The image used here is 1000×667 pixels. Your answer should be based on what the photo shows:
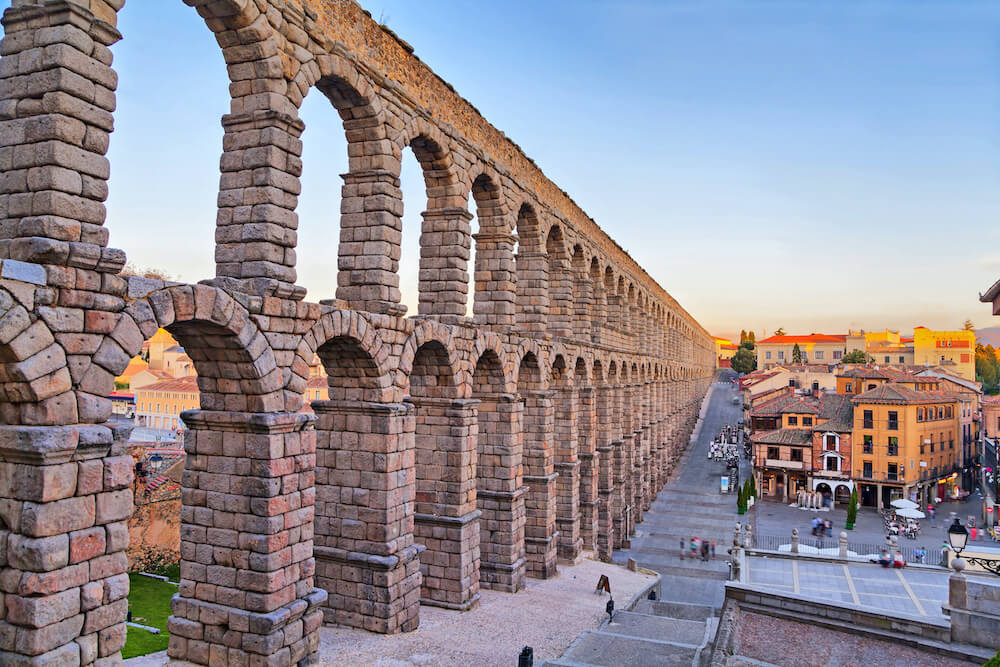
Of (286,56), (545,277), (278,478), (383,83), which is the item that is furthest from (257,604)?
(545,277)

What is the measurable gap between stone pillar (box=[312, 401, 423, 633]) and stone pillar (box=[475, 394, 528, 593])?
5.46 metres

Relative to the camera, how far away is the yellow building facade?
4653 centimetres

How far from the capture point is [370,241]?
14641 mm

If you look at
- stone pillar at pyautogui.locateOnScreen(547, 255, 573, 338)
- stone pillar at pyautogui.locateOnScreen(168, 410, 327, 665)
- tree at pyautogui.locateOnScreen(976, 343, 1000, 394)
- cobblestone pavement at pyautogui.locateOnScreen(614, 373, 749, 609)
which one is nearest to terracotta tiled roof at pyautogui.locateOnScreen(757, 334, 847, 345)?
tree at pyautogui.locateOnScreen(976, 343, 1000, 394)

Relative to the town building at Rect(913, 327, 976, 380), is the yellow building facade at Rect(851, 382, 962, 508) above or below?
below

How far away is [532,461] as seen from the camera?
24.2m

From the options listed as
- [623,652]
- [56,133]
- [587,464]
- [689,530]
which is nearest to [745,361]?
[689,530]

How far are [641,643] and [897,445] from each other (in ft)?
123

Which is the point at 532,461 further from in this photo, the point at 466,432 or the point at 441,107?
→ the point at 441,107

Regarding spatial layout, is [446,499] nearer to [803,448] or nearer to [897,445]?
[803,448]

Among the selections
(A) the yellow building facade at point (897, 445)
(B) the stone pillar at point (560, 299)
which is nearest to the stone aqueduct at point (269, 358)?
(B) the stone pillar at point (560, 299)

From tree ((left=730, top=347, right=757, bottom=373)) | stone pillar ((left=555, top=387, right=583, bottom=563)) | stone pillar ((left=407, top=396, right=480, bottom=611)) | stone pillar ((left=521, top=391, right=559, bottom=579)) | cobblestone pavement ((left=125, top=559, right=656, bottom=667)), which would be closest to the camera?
cobblestone pavement ((left=125, top=559, right=656, bottom=667))

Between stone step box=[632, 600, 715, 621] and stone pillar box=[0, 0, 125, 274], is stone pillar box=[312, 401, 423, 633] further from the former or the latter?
stone step box=[632, 600, 715, 621]

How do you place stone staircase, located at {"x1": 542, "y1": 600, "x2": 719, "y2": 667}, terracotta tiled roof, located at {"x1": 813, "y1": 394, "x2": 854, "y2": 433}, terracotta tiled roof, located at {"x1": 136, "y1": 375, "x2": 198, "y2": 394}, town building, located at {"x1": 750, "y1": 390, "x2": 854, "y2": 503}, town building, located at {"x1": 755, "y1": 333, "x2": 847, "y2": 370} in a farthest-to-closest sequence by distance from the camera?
town building, located at {"x1": 755, "y1": 333, "x2": 847, "y2": 370}
terracotta tiled roof, located at {"x1": 136, "y1": 375, "x2": 198, "y2": 394}
terracotta tiled roof, located at {"x1": 813, "y1": 394, "x2": 854, "y2": 433}
town building, located at {"x1": 750, "y1": 390, "x2": 854, "y2": 503}
stone staircase, located at {"x1": 542, "y1": 600, "x2": 719, "y2": 667}
